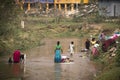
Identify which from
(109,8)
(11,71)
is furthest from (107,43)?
(109,8)

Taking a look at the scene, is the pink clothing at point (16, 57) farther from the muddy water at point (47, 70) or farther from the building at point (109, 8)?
the building at point (109, 8)

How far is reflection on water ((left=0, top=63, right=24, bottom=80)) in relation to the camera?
56.6 ft

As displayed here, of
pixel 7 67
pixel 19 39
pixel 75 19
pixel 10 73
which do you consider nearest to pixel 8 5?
pixel 7 67

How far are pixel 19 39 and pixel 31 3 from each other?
111ft

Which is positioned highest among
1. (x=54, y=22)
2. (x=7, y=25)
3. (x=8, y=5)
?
(x=8, y=5)

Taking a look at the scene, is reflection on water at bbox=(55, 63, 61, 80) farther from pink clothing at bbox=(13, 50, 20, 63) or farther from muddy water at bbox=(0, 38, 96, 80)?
pink clothing at bbox=(13, 50, 20, 63)

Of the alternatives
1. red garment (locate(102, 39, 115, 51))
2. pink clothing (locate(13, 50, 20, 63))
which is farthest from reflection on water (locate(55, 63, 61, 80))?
red garment (locate(102, 39, 115, 51))

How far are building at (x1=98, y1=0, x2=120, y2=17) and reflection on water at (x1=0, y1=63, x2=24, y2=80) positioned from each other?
30.0m

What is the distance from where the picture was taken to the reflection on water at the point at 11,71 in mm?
17250

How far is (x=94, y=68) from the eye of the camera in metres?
20.4

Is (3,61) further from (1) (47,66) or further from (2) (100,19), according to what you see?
(2) (100,19)

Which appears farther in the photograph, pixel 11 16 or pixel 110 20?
pixel 110 20

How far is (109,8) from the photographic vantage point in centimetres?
5125

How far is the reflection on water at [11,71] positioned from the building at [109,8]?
30039mm
